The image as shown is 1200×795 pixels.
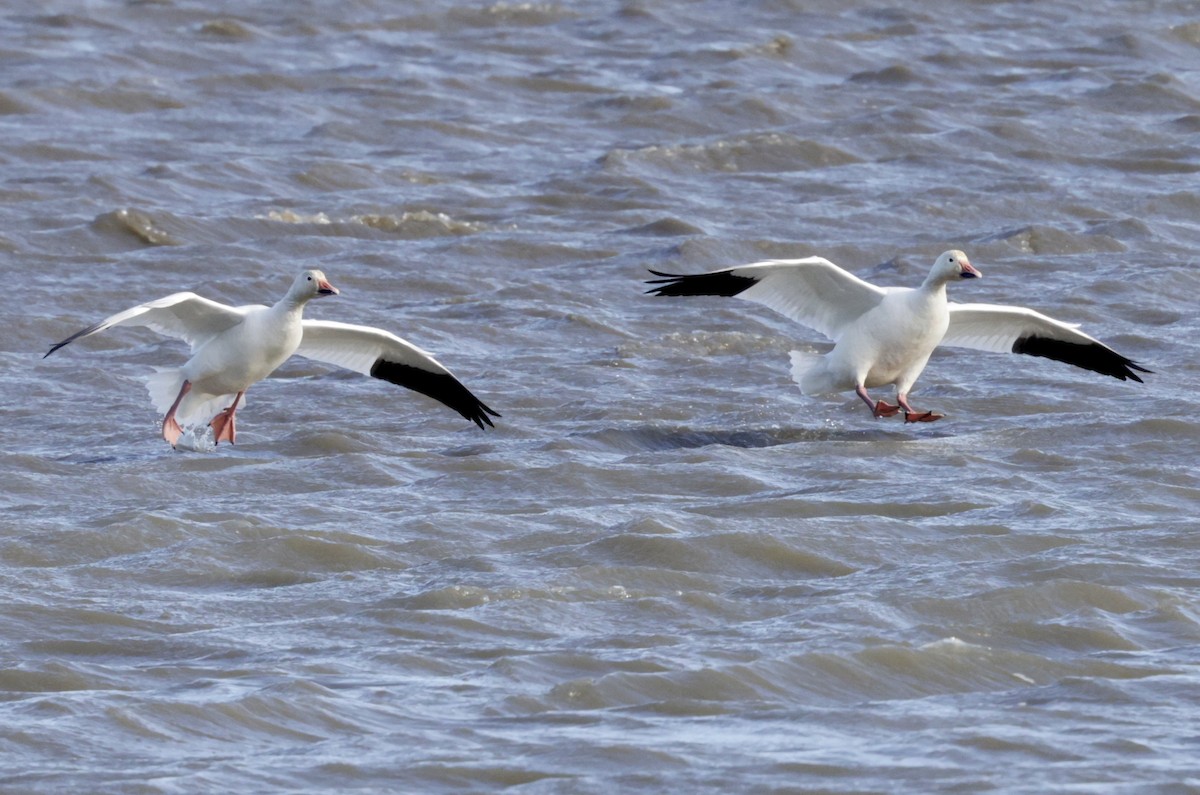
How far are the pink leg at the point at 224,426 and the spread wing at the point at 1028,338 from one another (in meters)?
3.75

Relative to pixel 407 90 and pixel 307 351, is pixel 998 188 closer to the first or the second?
pixel 407 90

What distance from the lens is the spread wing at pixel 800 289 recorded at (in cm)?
1167

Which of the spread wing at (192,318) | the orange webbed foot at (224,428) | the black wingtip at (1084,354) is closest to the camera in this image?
the spread wing at (192,318)

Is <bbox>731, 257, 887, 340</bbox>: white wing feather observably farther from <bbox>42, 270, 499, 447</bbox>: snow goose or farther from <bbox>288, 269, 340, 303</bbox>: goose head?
<bbox>288, 269, 340, 303</bbox>: goose head

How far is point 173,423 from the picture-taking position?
11.2 meters

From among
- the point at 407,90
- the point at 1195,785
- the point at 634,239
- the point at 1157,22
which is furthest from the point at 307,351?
the point at 1157,22

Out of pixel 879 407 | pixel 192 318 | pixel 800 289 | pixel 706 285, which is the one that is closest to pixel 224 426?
pixel 192 318

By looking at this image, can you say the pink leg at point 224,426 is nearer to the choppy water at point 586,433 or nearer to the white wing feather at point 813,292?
A: the choppy water at point 586,433

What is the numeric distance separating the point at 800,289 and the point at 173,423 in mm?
3295

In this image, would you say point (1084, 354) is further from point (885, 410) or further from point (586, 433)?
point (586, 433)

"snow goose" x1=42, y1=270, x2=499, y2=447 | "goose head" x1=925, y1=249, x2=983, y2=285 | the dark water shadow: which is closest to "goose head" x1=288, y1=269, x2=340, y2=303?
"snow goose" x1=42, y1=270, x2=499, y2=447

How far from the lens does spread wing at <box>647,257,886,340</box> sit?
1167 cm

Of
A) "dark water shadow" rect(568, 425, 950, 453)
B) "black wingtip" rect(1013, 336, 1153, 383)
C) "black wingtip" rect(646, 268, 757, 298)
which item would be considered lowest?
"dark water shadow" rect(568, 425, 950, 453)

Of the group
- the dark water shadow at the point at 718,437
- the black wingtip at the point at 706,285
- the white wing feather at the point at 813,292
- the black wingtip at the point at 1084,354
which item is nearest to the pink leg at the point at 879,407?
the dark water shadow at the point at 718,437
